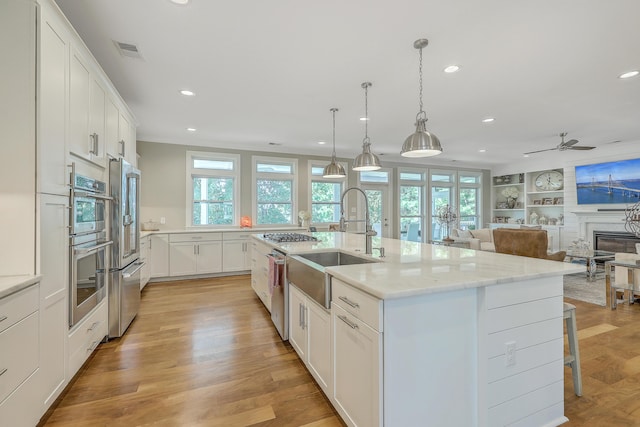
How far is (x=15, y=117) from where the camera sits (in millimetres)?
1601

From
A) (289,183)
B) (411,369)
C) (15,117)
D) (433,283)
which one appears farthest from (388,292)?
(289,183)

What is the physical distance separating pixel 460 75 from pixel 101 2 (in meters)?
3.07

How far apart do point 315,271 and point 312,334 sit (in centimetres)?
48

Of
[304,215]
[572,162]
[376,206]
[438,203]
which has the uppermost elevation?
[572,162]

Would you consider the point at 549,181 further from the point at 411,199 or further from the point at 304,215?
the point at 304,215

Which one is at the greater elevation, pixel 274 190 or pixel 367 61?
pixel 367 61

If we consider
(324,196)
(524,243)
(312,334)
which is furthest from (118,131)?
(524,243)

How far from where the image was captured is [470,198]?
8.89 m

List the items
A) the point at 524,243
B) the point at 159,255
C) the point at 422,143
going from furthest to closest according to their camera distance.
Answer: the point at 159,255
the point at 524,243
the point at 422,143

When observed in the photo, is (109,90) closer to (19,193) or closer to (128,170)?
(128,170)

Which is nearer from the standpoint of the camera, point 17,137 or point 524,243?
point 17,137

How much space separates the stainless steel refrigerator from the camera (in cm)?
275

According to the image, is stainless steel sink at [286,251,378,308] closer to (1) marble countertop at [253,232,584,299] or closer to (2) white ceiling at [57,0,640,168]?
(1) marble countertop at [253,232,584,299]

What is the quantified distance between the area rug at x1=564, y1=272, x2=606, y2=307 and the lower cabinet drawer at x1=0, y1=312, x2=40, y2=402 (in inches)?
219
